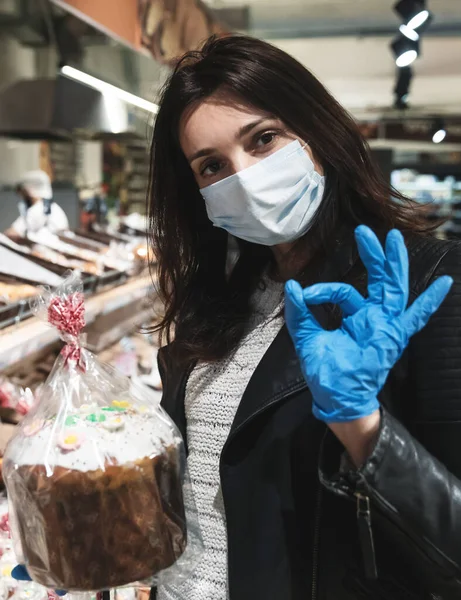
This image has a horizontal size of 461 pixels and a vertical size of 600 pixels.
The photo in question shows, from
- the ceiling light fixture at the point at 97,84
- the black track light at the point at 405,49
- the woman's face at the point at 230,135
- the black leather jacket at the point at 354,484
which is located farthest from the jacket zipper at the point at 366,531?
the black track light at the point at 405,49

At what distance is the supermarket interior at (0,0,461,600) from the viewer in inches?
76.5

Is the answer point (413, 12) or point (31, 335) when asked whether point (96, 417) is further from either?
point (413, 12)

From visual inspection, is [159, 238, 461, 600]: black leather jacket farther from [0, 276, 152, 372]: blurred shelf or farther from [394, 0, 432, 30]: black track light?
[394, 0, 432, 30]: black track light

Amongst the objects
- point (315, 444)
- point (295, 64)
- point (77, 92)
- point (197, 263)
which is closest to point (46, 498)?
point (315, 444)

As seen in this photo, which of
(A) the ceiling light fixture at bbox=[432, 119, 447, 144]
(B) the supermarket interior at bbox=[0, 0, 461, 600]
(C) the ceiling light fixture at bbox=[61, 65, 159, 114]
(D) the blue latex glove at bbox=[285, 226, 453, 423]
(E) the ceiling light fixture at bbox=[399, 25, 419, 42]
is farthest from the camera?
(A) the ceiling light fixture at bbox=[432, 119, 447, 144]

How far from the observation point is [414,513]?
80cm

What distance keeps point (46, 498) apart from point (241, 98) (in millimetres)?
723

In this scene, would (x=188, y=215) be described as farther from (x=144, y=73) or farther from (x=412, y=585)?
(x=144, y=73)

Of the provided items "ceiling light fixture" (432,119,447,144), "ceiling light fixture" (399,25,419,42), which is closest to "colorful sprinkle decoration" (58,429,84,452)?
"ceiling light fixture" (399,25,419,42)

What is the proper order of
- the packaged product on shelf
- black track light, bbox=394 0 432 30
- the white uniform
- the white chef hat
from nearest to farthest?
the packaged product on shelf → the white uniform → the white chef hat → black track light, bbox=394 0 432 30

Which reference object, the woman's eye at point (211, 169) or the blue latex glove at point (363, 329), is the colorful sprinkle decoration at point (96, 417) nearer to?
the blue latex glove at point (363, 329)

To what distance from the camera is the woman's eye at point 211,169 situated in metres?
1.15

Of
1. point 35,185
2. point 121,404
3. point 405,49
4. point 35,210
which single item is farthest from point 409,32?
point 121,404

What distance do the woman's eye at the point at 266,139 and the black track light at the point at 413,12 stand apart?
3.95 m
